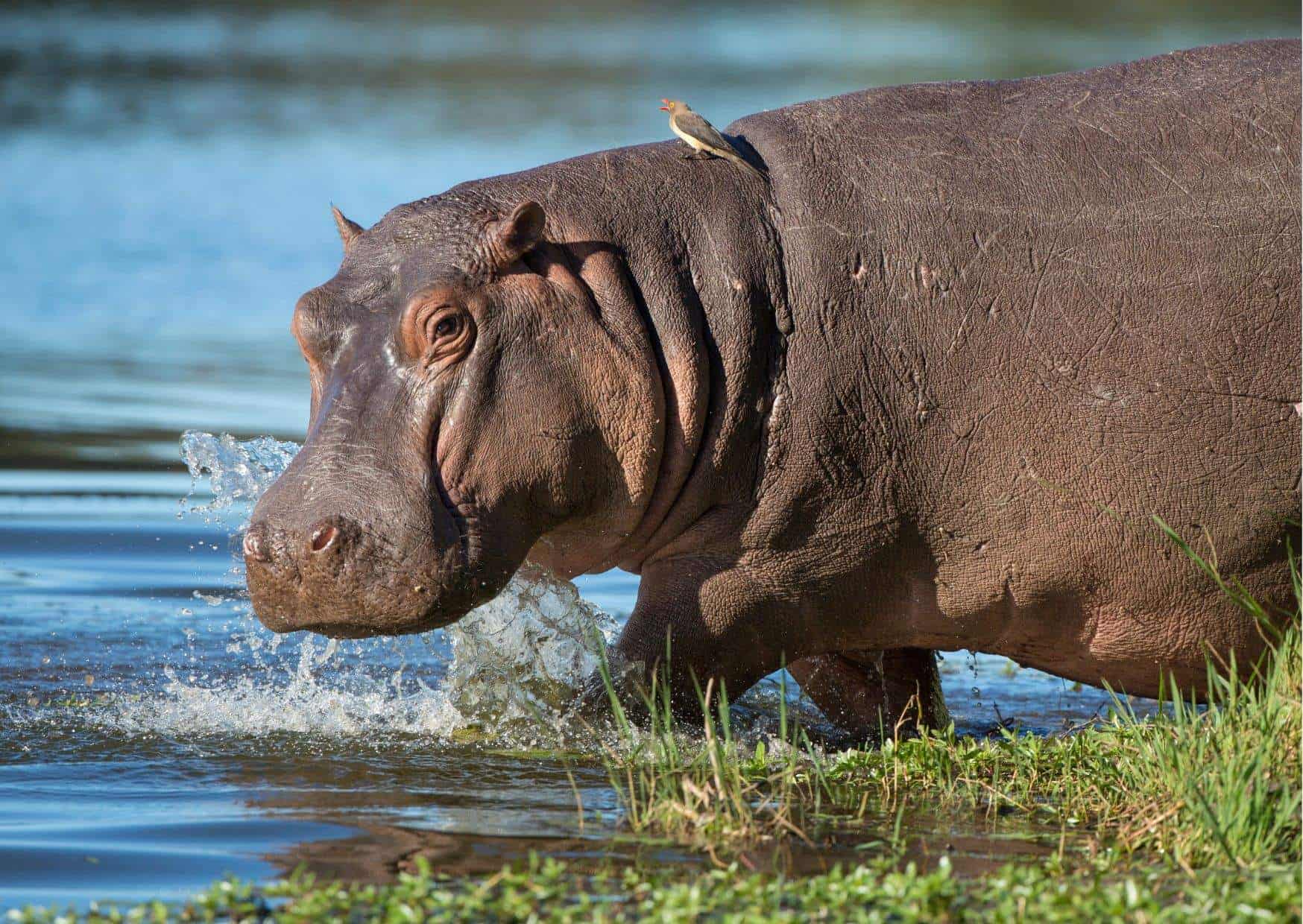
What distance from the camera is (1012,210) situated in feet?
14.7

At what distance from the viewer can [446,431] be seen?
14.2 ft

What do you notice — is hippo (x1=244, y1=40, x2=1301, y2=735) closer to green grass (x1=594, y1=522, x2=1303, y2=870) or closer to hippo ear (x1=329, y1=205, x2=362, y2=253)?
hippo ear (x1=329, y1=205, x2=362, y2=253)

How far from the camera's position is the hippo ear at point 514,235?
4398 millimetres

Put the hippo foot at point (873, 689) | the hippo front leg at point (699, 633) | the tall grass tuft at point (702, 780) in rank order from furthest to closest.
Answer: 1. the hippo foot at point (873, 689)
2. the hippo front leg at point (699, 633)
3. the tall grass tuft at point (702, 780)

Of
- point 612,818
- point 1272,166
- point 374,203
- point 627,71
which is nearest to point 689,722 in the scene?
point 612,818

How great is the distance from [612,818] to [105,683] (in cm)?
243

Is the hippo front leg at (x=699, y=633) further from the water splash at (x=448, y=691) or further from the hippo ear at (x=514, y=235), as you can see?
the hippo ear at (x=514, y=235)

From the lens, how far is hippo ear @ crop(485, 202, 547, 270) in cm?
440

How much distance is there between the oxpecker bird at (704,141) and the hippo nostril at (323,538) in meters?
1.25

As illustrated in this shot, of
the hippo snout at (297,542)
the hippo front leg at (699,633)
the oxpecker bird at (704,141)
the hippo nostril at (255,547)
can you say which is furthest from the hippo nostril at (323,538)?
the oxpecker bird at (704,141)

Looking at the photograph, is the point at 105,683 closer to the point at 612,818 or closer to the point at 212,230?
the point at 612,818

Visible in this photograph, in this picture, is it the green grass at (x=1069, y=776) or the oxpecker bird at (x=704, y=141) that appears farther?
the oxpecker bird at (x=704, y=141)

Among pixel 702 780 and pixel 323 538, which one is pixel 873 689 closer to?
pixel 702 780

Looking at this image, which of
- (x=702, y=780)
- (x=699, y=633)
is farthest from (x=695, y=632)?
(x=702, y=780)
